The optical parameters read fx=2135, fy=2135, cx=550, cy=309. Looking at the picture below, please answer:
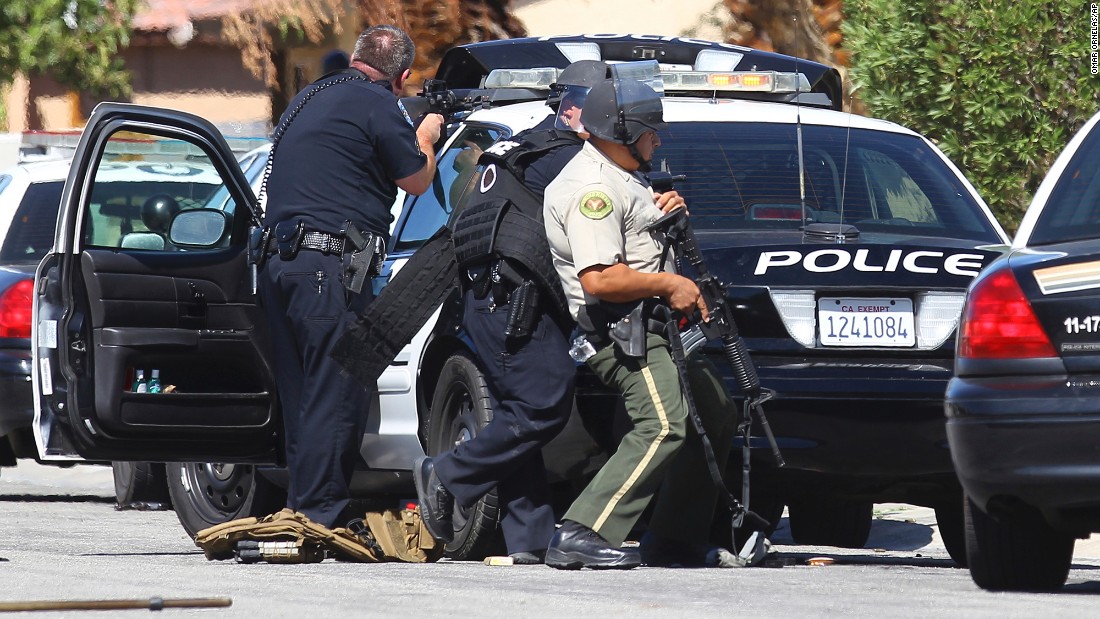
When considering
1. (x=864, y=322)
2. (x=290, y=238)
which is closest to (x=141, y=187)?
(x=290, y=238)

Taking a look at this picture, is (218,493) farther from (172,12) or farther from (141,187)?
(172,12)

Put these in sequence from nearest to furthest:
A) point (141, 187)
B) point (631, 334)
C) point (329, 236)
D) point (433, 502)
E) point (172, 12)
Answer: point (631, 334)
point (433, 502)
point (329, 236)
point (141, 187)
point (172, 12)

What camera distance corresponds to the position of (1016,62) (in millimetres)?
10523

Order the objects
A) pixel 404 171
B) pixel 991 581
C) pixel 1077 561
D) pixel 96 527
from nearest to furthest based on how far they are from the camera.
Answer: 1. pixel 991 581
2. pixel 404 171
3. pixel 1077 561
4. pixel 96 527

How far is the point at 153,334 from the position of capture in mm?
7816

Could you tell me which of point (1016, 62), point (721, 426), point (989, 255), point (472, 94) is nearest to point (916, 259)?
point (989, 255)

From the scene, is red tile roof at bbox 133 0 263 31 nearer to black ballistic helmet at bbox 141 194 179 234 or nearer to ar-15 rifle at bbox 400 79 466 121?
black ballistic helmet at bbox 141 194 179 234

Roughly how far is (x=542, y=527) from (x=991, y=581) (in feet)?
5.47

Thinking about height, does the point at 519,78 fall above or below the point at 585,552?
above

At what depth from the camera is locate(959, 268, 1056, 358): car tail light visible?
578 cm

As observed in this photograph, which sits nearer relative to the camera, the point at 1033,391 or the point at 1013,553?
the point at 1033,391

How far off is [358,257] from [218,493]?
75.2 inches

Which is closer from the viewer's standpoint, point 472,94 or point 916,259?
point 916,259

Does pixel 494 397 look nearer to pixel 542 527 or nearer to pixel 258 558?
pixel 542 527
